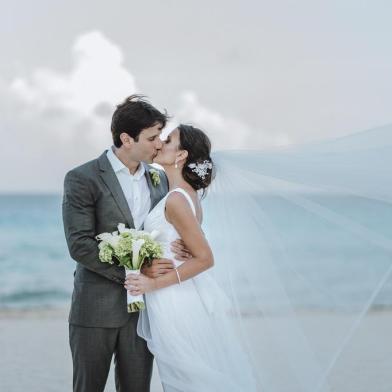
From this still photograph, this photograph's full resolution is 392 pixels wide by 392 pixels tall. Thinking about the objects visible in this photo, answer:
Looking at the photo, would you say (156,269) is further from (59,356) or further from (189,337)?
(59,356)

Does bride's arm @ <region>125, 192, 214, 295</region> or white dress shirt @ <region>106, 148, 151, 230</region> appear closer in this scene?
bride's arm @ <region>125, 192, 214, 295</region>

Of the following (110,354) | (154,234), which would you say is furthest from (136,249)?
(110,354)

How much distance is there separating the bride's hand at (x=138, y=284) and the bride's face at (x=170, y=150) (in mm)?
571

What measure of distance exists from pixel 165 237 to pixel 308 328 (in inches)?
33.6

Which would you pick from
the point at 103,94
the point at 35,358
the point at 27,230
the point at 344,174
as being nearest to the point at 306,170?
the point at 344,174

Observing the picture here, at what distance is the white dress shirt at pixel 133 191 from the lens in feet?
13.3

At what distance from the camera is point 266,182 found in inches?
160

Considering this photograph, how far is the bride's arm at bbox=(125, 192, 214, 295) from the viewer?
12.5 ft

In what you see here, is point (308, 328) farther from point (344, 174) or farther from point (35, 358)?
point (35, 358)

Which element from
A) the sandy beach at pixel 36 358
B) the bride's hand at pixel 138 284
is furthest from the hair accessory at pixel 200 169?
the sandy beach at pixel 36 358

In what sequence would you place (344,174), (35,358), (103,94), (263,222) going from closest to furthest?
(344,174) < (263,222) < (35,358) < (103,94)

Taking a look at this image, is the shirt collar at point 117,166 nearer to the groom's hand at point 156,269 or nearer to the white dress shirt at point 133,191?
the white dress shirt at point 133,191

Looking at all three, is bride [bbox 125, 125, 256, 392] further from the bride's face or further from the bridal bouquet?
the bridal bouquet

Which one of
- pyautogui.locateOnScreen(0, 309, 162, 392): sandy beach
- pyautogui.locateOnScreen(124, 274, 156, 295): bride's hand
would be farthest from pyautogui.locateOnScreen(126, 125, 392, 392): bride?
pyautogui.locateOnScreen(0, 309, 162, 392): sandy beach
